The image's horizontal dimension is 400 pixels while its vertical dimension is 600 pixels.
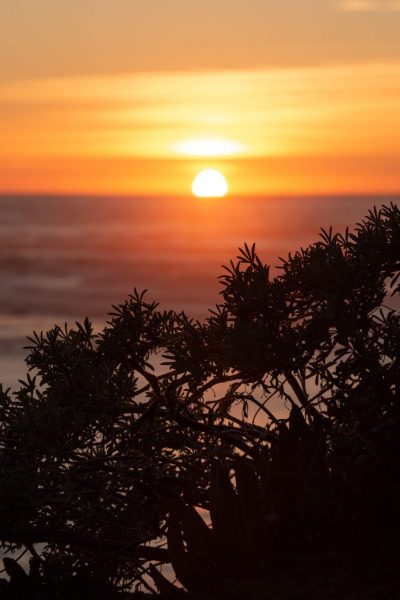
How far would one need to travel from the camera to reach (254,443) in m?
6.08

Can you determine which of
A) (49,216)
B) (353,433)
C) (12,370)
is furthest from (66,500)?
Answer: (49,216)

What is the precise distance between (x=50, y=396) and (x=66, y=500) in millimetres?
597

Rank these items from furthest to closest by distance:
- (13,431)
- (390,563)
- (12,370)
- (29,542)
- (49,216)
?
(49,216) → (12,370) → (29,542) → (13,431) → (390,563)

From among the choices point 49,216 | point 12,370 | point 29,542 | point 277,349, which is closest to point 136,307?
point 277,349

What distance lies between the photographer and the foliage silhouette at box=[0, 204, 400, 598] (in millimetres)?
5246

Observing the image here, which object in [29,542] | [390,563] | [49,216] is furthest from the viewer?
[49,216]

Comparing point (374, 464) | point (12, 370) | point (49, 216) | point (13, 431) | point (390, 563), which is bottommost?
point (390, 563)

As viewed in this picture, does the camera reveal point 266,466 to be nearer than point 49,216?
Yes

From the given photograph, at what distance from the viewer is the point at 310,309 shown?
585 cm

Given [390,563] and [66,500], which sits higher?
[66,500]

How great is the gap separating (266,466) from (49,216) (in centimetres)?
12380

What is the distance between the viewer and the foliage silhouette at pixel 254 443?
207 inches

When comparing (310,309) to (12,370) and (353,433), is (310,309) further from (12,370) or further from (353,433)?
(12,370)

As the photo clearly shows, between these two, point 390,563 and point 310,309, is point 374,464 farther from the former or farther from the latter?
point 310,309
